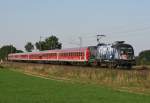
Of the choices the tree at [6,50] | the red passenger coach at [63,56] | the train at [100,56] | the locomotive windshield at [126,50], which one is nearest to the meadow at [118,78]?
the train at [100,56]

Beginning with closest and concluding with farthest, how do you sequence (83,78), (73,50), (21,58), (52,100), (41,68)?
(52,100)
(83,78)
(41,68)
(73,50)
(21,58)

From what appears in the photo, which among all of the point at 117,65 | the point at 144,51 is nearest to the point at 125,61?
the point at 117,65

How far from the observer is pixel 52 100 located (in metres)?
17.9

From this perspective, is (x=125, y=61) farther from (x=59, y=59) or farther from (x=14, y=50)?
(x=14, y=50)

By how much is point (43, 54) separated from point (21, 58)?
21.7m

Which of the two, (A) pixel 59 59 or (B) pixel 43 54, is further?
(B) pixel 43 54

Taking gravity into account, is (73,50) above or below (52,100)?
above

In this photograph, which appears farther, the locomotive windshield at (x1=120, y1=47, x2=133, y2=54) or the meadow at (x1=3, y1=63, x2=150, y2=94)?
the locomotive windshield at (x1=120, y1=47, x2=133, y2=54)

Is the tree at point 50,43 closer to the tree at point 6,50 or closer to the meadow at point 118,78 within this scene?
the tree at point 6,50

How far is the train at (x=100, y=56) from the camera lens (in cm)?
4516

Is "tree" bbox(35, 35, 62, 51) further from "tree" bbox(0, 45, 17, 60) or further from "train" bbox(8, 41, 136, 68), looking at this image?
"train" bbox(8, 41, 136, 68)

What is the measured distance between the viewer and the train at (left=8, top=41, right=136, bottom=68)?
148ft

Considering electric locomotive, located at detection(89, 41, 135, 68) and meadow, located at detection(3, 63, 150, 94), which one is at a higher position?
electric locomotive, located at detection(89, 41, 135, 68)

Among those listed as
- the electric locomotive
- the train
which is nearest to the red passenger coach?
the train
